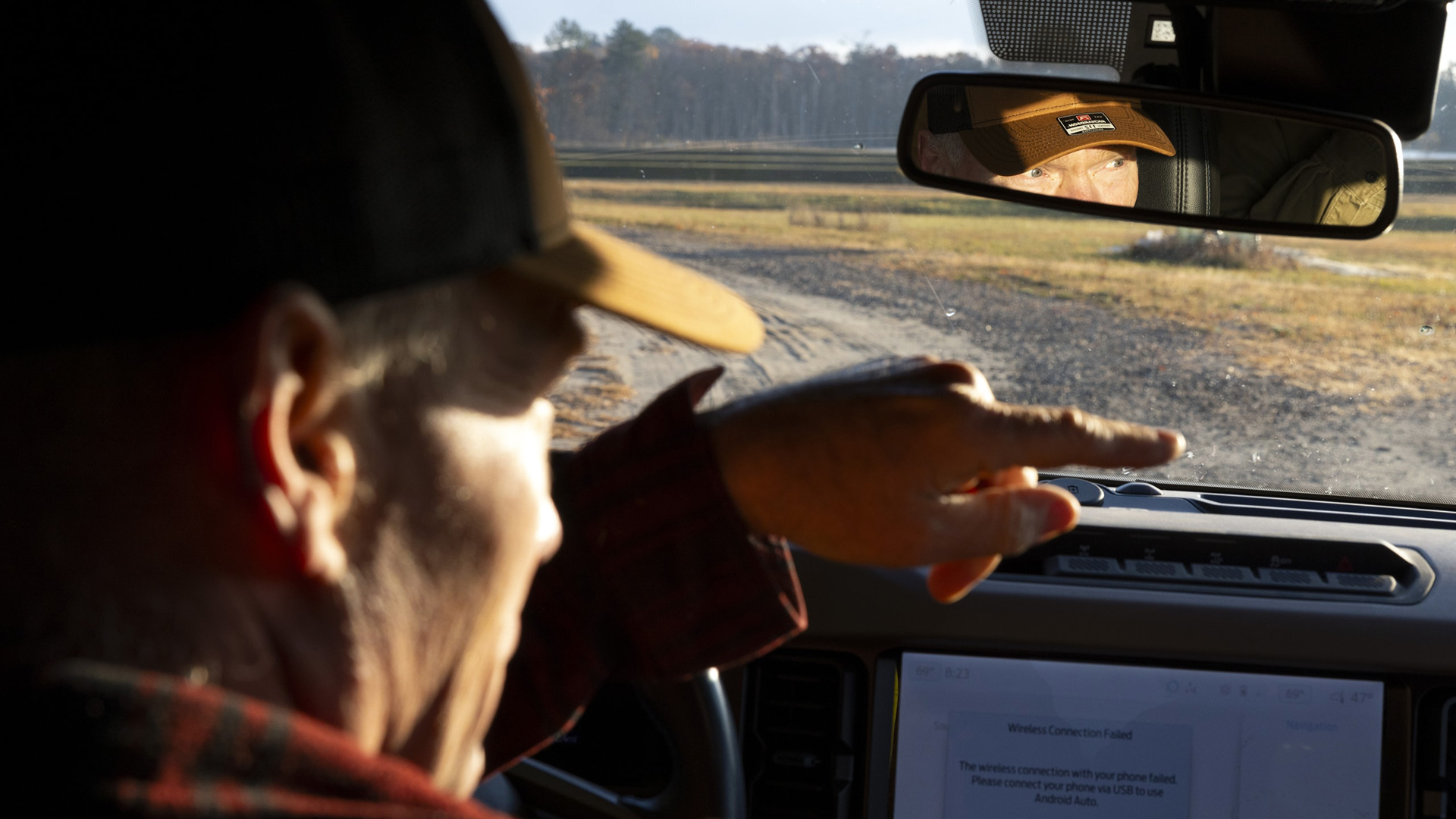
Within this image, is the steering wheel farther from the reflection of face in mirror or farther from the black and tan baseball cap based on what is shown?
the black and tan baseball cap

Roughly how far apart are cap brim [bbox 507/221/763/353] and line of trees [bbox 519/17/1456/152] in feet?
10.2

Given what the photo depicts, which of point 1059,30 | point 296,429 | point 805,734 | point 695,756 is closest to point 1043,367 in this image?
point 805,734

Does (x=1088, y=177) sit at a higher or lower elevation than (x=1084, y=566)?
higher

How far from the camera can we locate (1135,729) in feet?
9.45

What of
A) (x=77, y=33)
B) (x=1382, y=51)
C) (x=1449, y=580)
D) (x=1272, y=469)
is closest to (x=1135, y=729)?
(x=1449, y=580)

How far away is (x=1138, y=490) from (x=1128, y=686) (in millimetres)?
619

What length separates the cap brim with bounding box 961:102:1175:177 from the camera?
93.7 inches

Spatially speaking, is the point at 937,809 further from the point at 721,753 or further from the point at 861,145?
the point at 861,145

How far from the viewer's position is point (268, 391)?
82 centimetres

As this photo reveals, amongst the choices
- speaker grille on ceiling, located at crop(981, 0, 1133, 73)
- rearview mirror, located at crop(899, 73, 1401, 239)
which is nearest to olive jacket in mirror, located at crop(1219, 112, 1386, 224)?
rearview mirror, located at crop(899, 73, 1401, 239)

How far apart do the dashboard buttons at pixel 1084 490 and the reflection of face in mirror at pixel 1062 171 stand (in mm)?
1023

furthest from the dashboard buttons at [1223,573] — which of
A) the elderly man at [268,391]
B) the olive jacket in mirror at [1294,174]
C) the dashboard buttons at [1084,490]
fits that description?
the elderly man at [268,391]

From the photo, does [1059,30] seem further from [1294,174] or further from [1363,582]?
[1363,582]

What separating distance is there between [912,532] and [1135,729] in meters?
1.64
